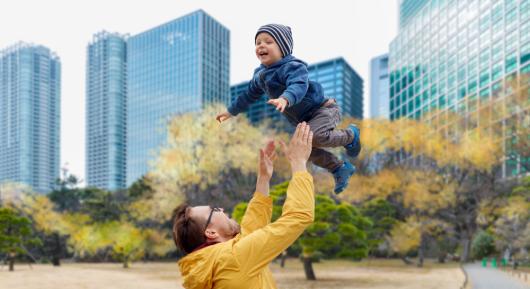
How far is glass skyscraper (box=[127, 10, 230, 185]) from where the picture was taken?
77.4 meters

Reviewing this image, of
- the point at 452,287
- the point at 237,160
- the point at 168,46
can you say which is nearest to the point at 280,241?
the point at 452,287

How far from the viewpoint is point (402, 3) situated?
6762 cm

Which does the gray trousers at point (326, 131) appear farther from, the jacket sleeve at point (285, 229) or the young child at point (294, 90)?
the jacket sleeve at point (285, 229)

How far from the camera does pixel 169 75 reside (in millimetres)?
83562

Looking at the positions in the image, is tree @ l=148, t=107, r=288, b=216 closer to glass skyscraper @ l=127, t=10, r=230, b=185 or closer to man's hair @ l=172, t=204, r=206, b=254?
man's hair @ l=172, t=204, r=206, b=254

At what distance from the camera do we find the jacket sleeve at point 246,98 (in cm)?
268

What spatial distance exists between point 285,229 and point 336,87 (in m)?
88.6

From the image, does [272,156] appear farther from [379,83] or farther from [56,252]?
[379,83]

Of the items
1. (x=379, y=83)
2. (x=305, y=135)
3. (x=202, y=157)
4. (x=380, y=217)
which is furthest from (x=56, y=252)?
(x=379, y=83)

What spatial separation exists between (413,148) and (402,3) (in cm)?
4024

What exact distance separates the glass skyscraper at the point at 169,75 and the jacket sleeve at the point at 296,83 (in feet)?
238

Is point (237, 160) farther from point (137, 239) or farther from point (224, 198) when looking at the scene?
point (137, 239)

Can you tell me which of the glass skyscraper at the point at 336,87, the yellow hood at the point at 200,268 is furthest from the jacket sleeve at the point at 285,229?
the glass skyscraper at the point at 336,87

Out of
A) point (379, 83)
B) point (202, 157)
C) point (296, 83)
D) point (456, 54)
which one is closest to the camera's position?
point (296, 83)
